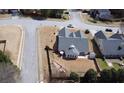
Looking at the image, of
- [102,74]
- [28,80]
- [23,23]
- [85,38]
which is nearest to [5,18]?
[23,23]

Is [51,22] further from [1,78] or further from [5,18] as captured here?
[1,78]

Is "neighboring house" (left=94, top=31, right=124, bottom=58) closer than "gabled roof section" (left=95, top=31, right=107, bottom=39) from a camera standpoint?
Yes

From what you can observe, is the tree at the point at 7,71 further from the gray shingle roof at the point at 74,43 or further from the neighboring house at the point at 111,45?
the neighboring house at the point at 111,45

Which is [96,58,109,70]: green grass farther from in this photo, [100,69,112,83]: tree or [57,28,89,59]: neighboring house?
[100,69,112,83]: tree

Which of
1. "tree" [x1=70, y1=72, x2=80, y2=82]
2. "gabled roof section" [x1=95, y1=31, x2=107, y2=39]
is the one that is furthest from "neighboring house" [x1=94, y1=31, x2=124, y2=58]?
"tree" [x1=70, y1=72, x2=80, y2=82]

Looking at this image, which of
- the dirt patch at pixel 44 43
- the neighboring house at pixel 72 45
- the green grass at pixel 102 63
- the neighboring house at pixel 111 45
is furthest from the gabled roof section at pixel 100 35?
the dirt patch at pixel 44 43

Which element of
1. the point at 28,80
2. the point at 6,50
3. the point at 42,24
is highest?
the point at 42,24

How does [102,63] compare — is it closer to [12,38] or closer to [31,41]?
[31,41]
